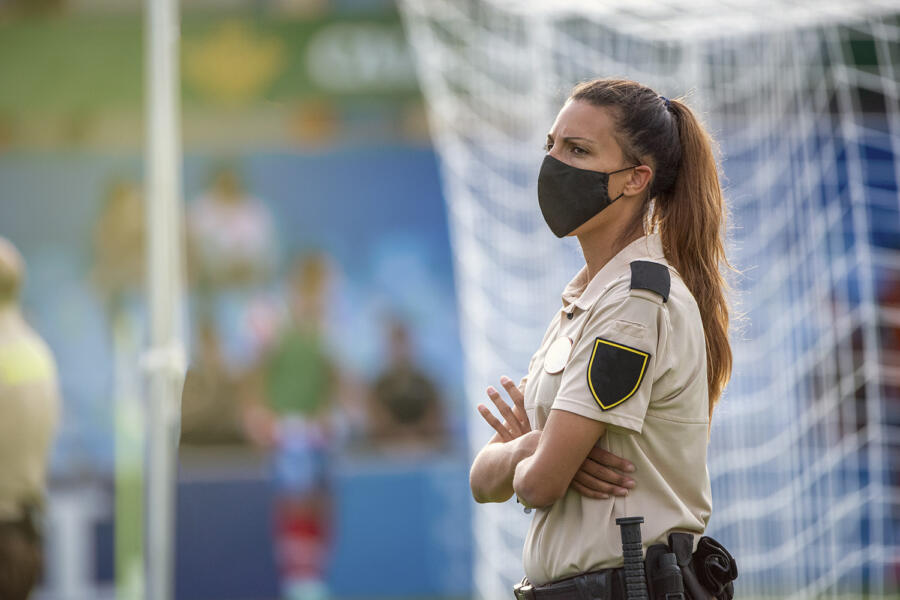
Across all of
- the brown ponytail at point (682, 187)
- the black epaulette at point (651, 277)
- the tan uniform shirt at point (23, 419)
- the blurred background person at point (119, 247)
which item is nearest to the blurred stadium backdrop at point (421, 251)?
the blurred background person at point (119, 247)

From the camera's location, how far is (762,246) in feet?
23.4

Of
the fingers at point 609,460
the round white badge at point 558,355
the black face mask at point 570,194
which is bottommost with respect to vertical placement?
the fingers at point 609,460

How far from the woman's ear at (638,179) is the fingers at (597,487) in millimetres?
495

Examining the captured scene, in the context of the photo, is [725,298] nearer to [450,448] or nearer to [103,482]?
[450,448]

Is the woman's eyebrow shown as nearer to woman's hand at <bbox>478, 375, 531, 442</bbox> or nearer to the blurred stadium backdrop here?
woman's hand at <bbox>478, 375, 531, 442</bbox>

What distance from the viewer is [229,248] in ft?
29.4

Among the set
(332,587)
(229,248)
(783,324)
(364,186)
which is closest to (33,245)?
(229,248)

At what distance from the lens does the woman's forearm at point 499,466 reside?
2.01 m

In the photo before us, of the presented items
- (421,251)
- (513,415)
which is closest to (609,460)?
(513,415)

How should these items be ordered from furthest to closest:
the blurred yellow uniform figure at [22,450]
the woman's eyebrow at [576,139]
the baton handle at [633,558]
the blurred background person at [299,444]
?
the blurred background person at [299,444] < the blurred yellow uniform figure at [22,450] < the woman's eyebrow at [576,139] < the baton handle at [633,558]

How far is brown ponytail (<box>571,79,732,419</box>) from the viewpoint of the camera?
2053mm

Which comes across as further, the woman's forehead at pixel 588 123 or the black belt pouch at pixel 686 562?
the woman's forehead at pixel 588 123

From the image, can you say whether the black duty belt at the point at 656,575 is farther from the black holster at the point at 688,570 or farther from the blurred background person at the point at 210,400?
the blurred background person at the point at 210,400

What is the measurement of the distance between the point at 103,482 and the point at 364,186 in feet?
9.43
